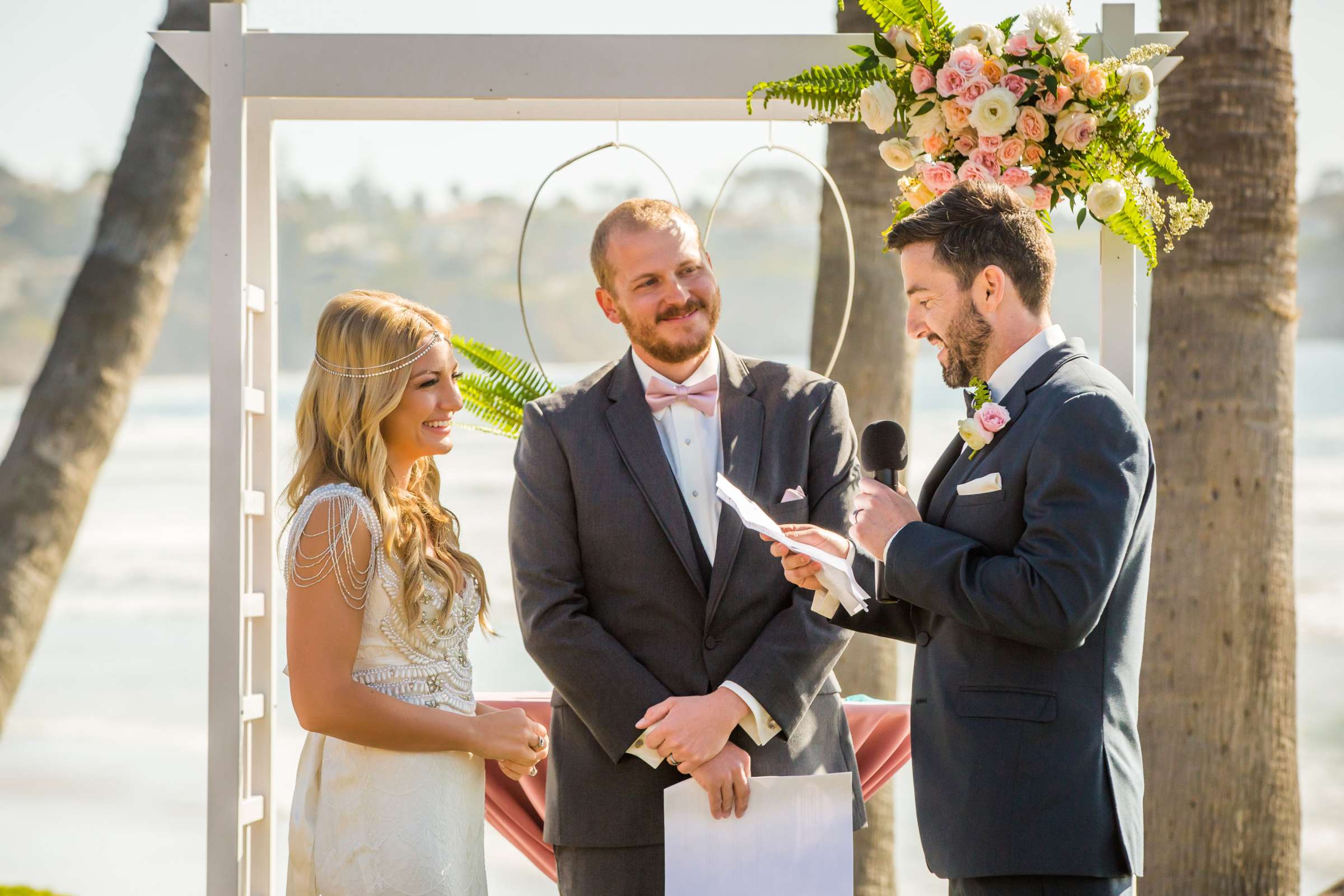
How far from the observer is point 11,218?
14.5 metres

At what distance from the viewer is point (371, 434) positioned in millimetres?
2793

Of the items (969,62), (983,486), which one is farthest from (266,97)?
(983,486)

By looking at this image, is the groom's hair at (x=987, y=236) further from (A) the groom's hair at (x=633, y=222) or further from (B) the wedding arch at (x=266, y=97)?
(B) the wedding arch at (x=266, y=97)

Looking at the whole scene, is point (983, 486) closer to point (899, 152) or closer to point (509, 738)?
point (509, 738)

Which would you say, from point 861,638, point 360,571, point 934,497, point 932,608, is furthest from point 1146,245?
point 861,638

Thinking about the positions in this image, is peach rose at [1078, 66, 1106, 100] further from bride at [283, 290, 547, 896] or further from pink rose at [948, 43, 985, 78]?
bride at [283, 290, 547, 896]

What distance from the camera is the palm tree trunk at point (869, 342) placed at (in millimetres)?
5523

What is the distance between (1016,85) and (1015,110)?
77 mm

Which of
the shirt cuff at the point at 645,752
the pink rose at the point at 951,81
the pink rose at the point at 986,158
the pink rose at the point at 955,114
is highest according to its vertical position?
the pink rose at the point at 951,81

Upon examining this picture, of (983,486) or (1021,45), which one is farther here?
(1021,45)

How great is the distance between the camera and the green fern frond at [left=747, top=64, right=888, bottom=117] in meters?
3.37

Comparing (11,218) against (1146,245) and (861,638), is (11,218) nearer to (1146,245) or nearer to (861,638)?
(861,638)

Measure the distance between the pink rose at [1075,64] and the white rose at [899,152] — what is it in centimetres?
42

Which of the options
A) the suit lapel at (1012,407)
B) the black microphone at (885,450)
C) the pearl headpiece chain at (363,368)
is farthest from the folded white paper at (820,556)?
the pearl headpiece chain at (363,368)
